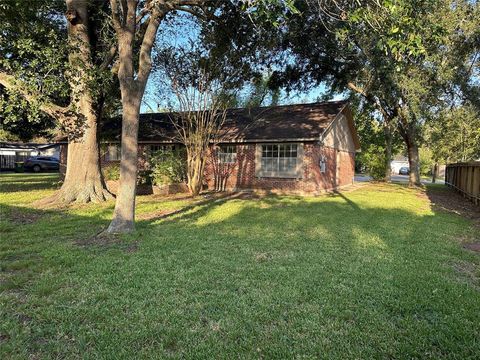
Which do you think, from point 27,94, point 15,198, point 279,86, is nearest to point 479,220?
point 279,86

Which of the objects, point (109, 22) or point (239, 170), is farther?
point (239, 170)

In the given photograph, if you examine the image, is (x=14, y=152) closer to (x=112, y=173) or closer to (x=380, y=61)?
(x=112, y=173)

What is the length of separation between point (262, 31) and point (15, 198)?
10.9 meters

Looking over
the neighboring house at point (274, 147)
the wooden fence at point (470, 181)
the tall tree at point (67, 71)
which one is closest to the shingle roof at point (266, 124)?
the neighboring house at point (274, 147)

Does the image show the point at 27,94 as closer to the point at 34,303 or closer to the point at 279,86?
the point at 34,303

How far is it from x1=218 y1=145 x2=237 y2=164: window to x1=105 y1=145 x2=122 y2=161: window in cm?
666

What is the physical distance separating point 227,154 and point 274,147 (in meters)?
2.71

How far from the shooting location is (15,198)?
13398 millimetres

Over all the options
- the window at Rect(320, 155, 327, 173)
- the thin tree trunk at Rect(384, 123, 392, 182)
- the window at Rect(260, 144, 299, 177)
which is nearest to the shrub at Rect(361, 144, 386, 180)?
the thin tree trunk at Rect(384, 123, 392, 182)

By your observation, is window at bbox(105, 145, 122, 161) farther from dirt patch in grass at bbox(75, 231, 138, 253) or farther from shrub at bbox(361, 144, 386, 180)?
shrub at bbox(361, 144, 386, 180)

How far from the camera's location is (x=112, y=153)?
72.5 feet

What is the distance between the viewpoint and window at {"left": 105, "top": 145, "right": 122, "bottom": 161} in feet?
71.7

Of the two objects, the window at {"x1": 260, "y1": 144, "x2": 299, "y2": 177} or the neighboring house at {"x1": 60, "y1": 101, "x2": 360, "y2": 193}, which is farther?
the window at {"x1": 260, "y1": 144, "x2": 299, "y2": 177}

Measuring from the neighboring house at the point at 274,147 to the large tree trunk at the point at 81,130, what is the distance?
13.0ft
